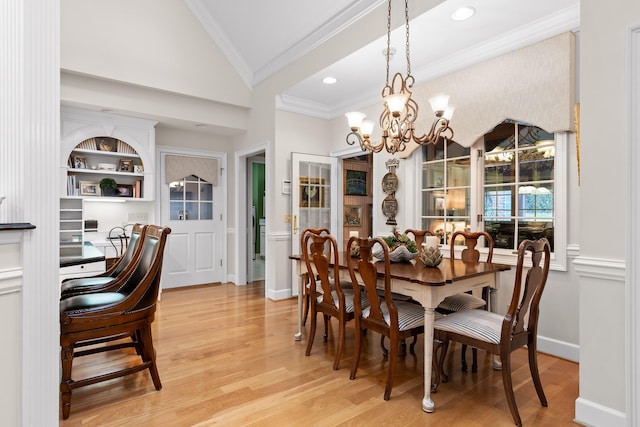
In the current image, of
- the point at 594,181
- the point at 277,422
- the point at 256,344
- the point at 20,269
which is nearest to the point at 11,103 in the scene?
the point at 20,269

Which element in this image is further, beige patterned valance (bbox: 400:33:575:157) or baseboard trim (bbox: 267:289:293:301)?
baseboard trim (bbox: 267:289:293:301)

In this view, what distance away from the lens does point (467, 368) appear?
2.70 metres

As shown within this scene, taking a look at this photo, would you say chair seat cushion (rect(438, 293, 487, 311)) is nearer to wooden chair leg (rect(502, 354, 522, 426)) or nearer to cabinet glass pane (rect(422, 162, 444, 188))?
wooden chair leg (rect(502, 354, 522, 426))

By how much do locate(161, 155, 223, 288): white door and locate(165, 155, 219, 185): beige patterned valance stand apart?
84 millimetres

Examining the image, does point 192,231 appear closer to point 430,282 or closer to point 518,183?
point 430,282

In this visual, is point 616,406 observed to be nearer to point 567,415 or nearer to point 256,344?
point 567,415

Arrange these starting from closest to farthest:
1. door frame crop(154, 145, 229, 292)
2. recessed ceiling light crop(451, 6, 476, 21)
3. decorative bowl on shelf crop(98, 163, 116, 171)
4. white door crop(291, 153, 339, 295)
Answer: recessed ceiling light crop(451, 6, 476, 21), decorative bowl on shelf crop(98, 163, 116, 171), white door crop(291, 153, 339, 295), door frame crop(154, 145, 229, 292)

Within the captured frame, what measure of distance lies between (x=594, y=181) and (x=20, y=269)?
9.19 ft

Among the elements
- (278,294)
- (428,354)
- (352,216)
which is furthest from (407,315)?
(352,216)

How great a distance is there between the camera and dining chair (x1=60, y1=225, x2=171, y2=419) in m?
2.08

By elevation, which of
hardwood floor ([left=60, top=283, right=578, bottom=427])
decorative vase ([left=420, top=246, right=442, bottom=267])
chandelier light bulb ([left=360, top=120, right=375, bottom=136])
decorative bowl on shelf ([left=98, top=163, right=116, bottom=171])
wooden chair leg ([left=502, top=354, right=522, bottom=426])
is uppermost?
chandelier light bulb ([left=360, top=120, right=375, bottom=136])

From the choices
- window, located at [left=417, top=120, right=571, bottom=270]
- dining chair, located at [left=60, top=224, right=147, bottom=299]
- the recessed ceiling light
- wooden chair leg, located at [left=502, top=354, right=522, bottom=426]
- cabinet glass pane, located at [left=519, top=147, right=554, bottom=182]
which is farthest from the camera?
cabinet glass pane, located at [left=519, top=147, right=554, bottom=182]

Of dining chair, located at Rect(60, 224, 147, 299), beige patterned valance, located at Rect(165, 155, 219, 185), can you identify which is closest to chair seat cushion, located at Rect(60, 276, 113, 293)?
dining chair, located at Rect(60, 224, 147, 299)

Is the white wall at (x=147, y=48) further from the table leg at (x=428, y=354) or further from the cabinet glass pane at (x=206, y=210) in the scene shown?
the table leg at (x=428, y=354)
